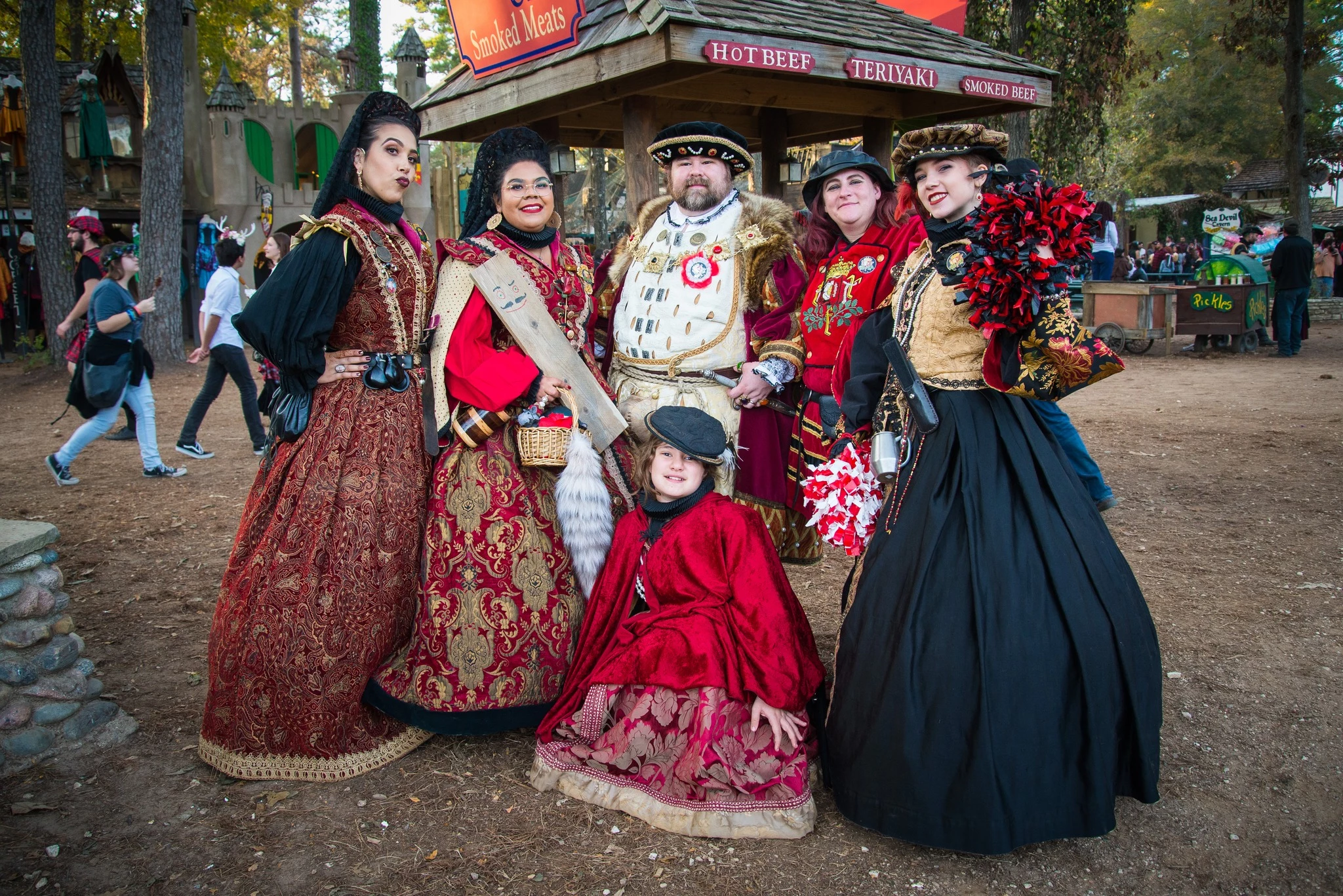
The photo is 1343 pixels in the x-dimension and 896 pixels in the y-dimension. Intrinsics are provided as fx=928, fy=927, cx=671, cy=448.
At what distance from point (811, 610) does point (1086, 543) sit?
1973 millimetres

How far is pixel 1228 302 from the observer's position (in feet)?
41.1

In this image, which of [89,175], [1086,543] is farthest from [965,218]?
[89,175]

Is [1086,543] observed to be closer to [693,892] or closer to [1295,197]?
[693,892]

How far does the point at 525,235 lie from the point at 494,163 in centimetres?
25

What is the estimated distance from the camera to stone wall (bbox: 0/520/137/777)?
9.78ft

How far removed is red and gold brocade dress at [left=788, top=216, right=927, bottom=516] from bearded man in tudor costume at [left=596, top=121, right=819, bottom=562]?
0.09 metres

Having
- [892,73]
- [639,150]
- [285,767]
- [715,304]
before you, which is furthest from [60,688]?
[892,73]

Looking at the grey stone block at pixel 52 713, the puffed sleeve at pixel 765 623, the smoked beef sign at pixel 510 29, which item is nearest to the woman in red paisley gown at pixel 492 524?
the puffed sleeve at pixel 765 623

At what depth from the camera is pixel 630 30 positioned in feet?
15.8

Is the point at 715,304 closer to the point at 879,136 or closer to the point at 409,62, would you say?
the point at 879,136

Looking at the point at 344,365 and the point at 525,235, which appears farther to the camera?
the point at 525,235

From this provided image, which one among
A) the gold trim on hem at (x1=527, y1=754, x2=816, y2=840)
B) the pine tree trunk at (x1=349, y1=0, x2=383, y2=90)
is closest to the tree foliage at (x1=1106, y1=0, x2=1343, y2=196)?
the pine tree trunk at (x1=349, y1=0, x2=383, y2=90)

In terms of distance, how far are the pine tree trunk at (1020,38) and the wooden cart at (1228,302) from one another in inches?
122

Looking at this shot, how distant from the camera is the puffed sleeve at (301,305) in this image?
2811mm
